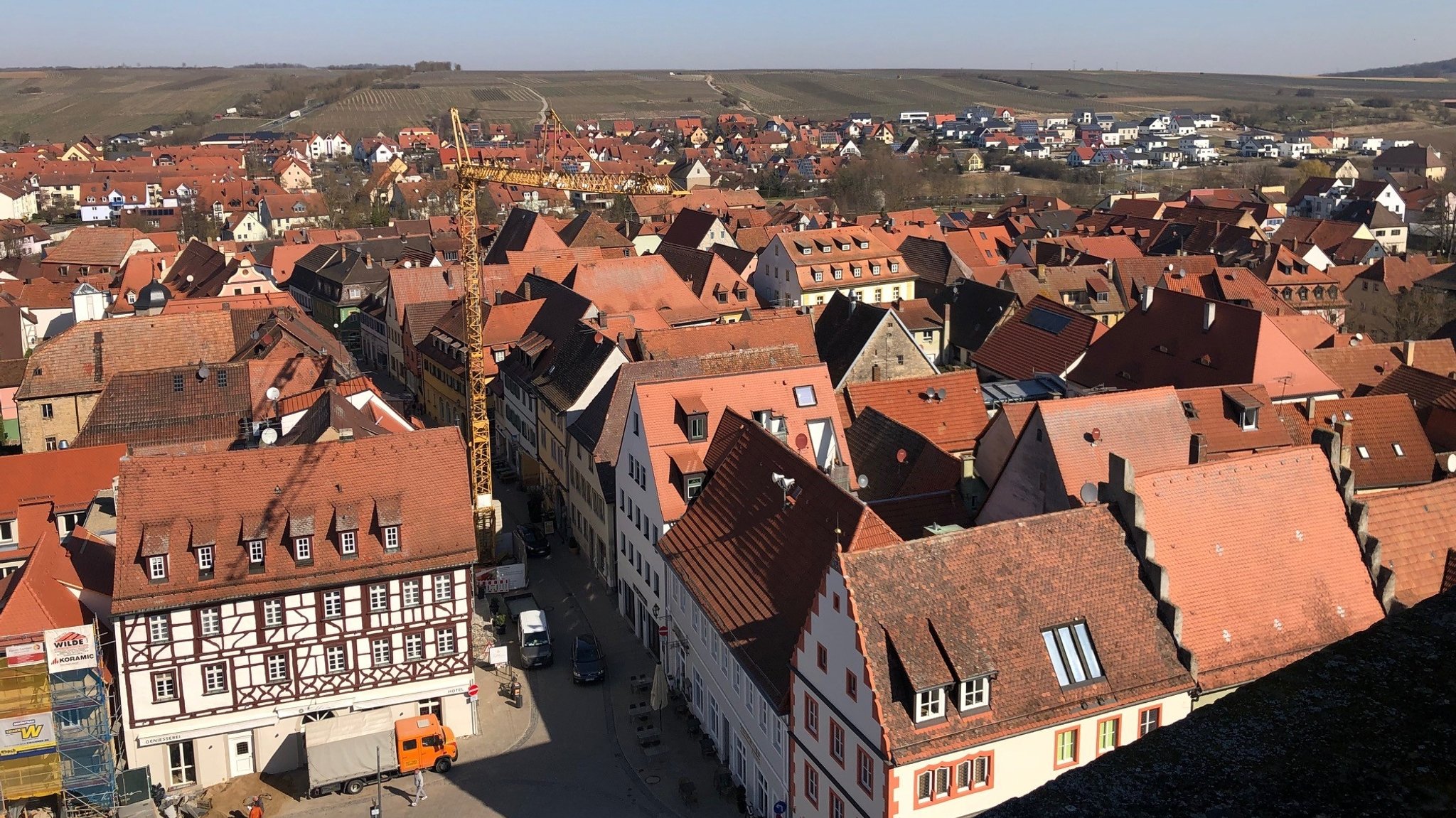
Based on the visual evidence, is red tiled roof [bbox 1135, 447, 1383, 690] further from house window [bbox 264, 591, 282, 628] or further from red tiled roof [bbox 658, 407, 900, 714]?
house window [bbox 264, 591, 282, 628]

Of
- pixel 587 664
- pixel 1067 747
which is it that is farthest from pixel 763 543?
pixel 587 664

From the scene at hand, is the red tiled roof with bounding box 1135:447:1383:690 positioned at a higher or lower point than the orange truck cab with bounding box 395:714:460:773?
higher

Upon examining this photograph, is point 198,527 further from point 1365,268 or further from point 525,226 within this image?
point 1365,268

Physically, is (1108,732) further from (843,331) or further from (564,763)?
(843,331)

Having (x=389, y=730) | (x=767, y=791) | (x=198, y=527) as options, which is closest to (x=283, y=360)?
(x=198, y=527)

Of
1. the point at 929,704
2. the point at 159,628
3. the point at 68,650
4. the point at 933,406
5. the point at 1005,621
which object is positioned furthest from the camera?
the point at 933,406

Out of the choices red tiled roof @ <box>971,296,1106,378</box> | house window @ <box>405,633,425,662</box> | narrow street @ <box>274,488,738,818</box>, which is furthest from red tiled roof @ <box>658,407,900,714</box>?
red tiled roof @ <box>971,296,1106,378</box>
